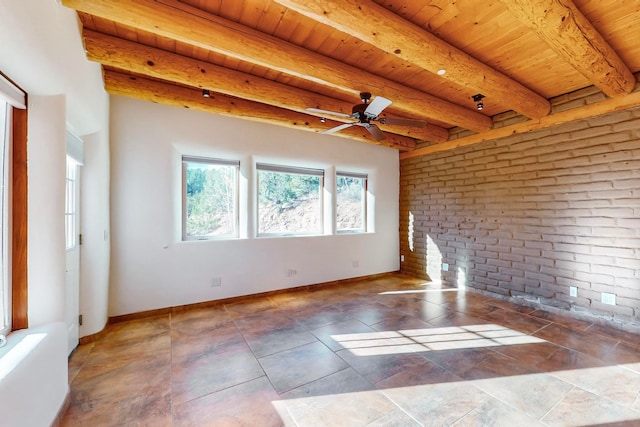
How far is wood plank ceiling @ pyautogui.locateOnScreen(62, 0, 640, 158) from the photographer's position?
1.88 m

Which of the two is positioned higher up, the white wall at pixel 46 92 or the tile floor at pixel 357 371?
the white wall at pixel 46 92

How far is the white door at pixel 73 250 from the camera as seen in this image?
232 cm

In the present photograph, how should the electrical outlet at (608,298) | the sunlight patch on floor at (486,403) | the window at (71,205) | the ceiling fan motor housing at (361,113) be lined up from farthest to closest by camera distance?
the electrical outlet at (608,298), the ceiling fan motor housing at (361,113), the window at (71,205), the sunlight patch on floor at (486,403)

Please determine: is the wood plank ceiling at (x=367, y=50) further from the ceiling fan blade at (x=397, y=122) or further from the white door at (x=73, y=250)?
the white door at (x=73, y=250)

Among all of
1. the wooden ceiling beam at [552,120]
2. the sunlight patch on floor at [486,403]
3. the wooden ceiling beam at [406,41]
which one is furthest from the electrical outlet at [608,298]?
the wooden ceiling beam at [406,41]

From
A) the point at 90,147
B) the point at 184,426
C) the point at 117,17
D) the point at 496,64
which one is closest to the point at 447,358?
the point at 184,426

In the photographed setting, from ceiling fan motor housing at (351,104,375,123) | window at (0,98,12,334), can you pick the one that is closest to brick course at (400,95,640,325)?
ceiling fan motor housing at (351,104,375,123)

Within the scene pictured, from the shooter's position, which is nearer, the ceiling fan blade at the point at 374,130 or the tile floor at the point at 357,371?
the tile floor at the point at 357,371

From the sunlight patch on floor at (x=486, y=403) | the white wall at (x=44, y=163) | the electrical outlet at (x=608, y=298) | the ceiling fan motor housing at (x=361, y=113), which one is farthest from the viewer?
the electrical outlet at (x=608, y=298)

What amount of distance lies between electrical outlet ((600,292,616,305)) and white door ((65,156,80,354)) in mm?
5465

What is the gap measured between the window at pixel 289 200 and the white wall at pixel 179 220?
0.19m

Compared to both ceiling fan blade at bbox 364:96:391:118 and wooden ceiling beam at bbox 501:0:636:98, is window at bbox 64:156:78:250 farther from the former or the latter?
wooden ceiling beam at bbox 501:0:636:98

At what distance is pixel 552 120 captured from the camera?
11.3 ft

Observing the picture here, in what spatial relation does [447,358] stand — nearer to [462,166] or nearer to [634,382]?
[634,382]
